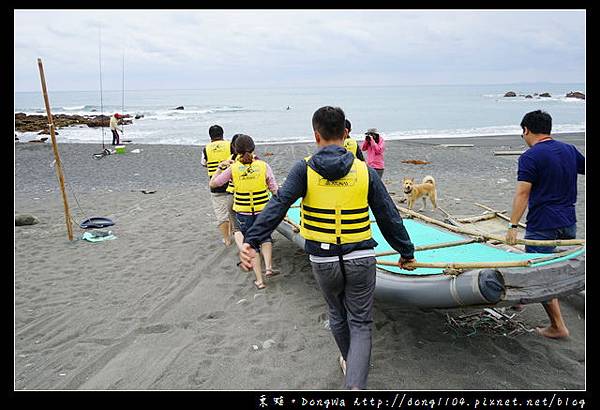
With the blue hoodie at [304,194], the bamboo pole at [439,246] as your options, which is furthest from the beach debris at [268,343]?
A: the blue hoodie at [304,194]

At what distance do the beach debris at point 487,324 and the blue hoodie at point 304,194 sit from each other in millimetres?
1729

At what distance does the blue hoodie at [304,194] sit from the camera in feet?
9.12

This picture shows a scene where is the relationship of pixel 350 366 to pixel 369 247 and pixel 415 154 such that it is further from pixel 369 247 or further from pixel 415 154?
pixel 415 154

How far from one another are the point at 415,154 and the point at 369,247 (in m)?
15.4

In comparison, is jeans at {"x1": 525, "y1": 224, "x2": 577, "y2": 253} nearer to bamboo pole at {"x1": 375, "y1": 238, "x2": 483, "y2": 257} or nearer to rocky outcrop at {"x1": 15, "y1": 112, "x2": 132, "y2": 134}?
bamboo pole at {"x1": 375, "y1": 238, "x2": 483, "y2": 257}

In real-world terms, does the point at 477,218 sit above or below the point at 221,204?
below

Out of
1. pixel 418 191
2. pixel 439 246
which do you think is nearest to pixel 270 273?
pixel 439 246

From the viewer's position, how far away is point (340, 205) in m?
2.85

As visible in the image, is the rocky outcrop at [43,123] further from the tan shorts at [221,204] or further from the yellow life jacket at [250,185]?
the yellow life jacket at [250,185]

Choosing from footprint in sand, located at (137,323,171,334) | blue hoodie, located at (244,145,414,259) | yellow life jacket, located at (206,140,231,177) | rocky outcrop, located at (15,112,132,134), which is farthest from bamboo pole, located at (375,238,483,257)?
rocky outcrop, located at (15,112,132,134)

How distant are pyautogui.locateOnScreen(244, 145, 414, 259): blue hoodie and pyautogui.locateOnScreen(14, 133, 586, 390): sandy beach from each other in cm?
118

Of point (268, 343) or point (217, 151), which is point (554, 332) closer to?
point (268, 343)

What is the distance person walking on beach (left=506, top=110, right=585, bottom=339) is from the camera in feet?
12.1

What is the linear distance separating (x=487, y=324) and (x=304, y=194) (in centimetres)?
242
